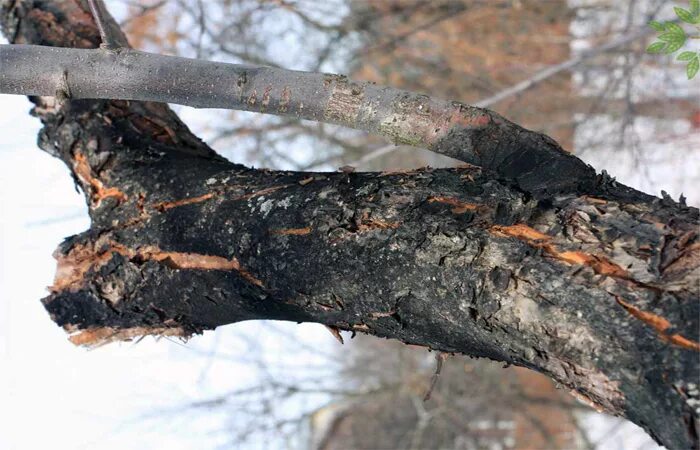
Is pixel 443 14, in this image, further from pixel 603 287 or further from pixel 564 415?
pixel 603 287

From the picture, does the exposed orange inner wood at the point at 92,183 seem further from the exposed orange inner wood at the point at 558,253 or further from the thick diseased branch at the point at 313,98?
the exposed orange inner wood at the point at 558,253

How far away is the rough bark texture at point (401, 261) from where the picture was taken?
1056 millimetres

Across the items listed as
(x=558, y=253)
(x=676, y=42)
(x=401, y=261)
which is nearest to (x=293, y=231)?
(x=401, y=261)

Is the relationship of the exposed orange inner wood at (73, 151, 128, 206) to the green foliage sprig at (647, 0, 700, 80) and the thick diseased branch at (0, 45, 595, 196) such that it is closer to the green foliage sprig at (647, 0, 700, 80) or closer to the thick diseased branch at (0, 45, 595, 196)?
the thick diseased branch at (0, 45, 595, 196)

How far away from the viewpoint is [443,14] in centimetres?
654

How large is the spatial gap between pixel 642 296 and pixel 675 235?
0.44 ft

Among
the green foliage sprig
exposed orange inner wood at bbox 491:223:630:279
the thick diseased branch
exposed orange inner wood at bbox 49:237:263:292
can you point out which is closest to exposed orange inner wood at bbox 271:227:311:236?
exposed orange inner wood at bbox 49:237:263:292

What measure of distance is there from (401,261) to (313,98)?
0.42m

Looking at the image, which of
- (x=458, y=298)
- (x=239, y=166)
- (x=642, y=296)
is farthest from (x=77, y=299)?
(x=642, y=296)

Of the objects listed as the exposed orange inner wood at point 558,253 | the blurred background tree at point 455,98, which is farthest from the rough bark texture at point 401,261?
the blurred background tree at point 455,98

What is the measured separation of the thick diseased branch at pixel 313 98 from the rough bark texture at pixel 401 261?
0.02m

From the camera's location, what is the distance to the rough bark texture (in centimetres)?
106

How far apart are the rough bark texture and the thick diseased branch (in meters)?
0.02

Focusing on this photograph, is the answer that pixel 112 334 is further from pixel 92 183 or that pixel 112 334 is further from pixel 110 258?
pixel 92 183
